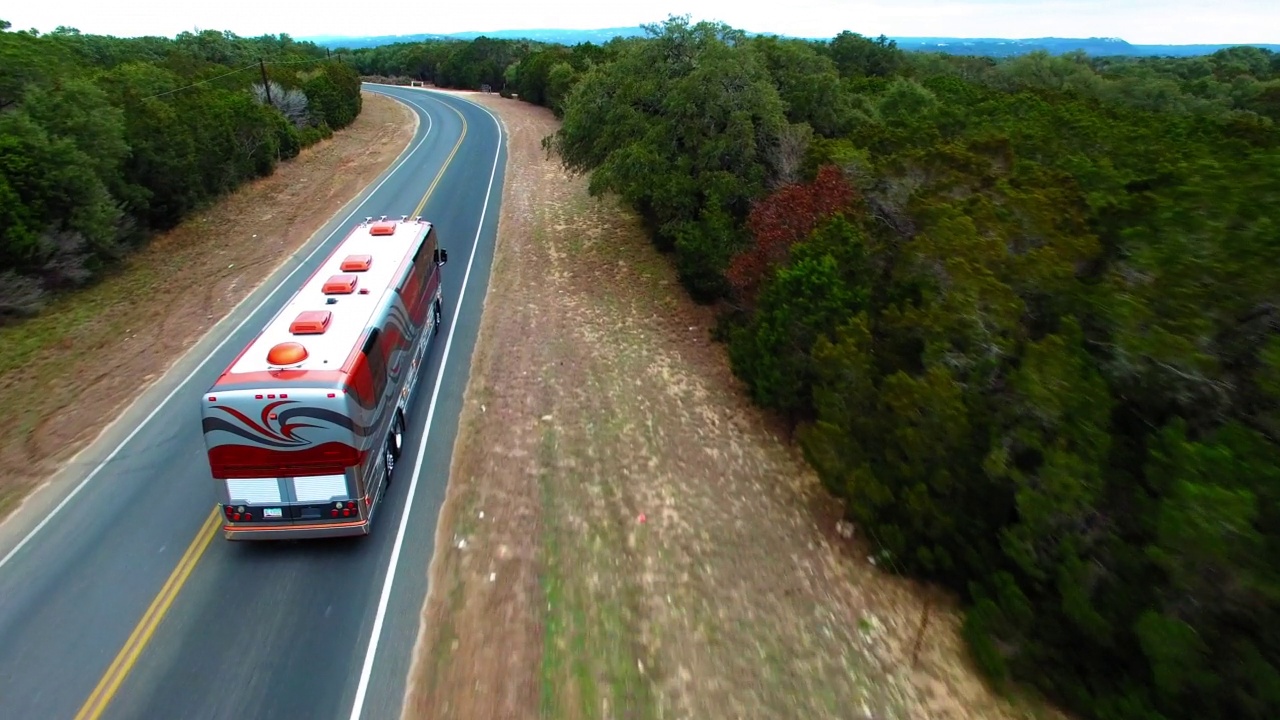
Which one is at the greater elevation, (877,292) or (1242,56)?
(1242,56)

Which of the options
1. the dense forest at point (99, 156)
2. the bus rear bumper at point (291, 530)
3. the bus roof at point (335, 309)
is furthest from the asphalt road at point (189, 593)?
the dense forest at point (99, 156)

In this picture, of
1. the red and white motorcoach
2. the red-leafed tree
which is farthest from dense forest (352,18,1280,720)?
the red and white motorcoach

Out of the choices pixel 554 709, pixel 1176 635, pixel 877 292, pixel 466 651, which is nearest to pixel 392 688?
pixel 466 651

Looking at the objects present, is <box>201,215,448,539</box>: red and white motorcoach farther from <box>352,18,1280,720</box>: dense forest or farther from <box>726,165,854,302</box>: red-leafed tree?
<box>726,165,854,302</box>: red-leafed tree

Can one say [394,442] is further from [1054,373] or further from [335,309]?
[1054,373]

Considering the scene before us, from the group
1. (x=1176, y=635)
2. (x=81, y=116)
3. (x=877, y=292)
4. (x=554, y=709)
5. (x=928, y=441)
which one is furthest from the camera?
(x=81, y=116)

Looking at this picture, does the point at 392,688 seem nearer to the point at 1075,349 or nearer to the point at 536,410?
the point at 536,410

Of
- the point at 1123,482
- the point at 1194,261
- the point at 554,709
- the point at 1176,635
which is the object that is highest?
the point at 1194,261

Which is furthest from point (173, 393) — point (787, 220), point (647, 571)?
point (787, 220)
